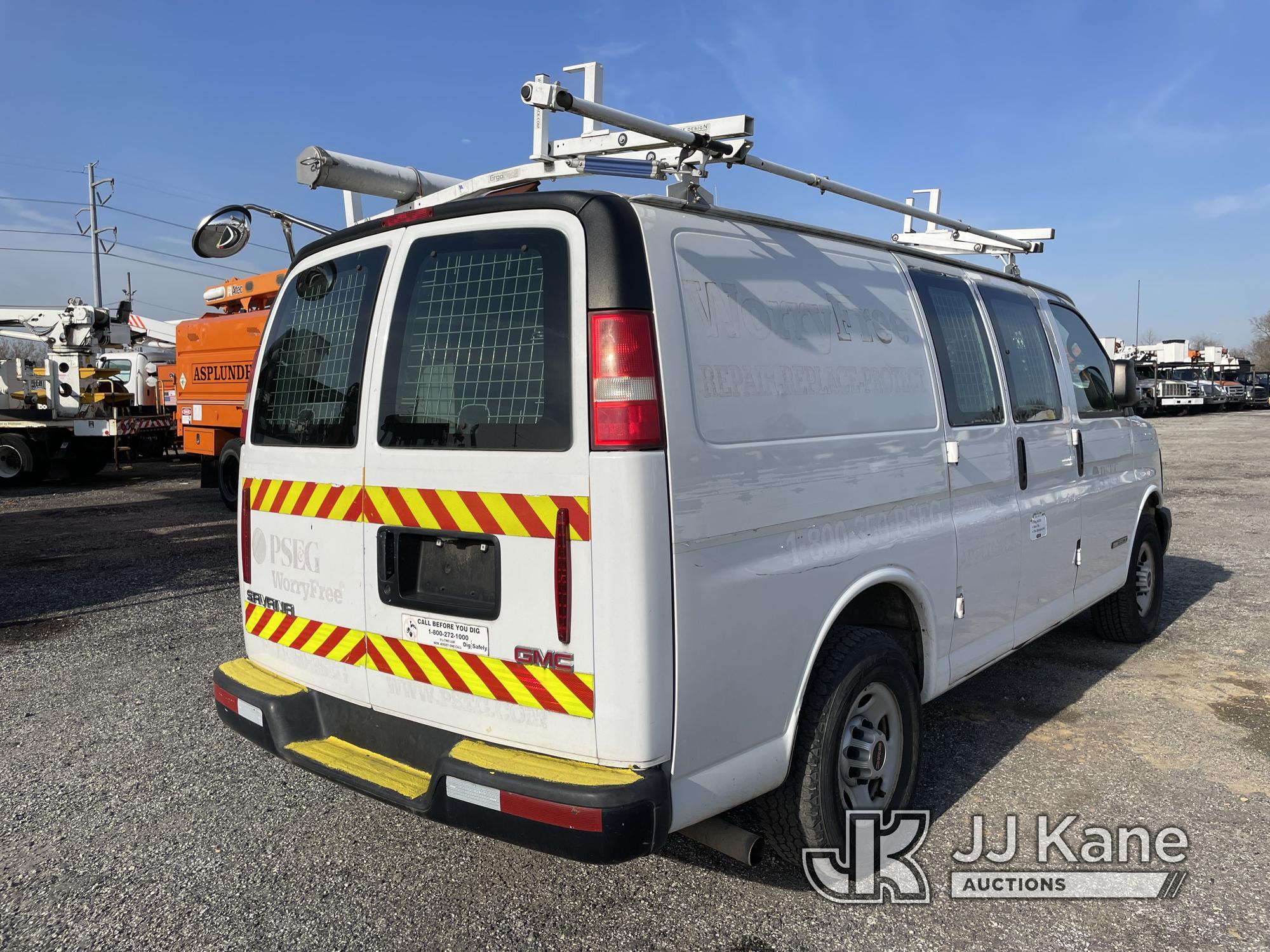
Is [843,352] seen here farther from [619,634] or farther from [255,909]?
[255,909]

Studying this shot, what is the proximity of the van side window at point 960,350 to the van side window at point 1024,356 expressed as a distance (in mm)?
178

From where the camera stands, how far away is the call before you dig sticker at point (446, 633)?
2592mm

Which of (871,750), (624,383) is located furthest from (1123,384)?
(624,383)

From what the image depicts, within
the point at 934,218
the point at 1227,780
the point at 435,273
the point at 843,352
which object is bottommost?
the point at 1227,780

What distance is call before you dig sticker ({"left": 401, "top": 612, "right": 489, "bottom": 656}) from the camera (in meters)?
2.59

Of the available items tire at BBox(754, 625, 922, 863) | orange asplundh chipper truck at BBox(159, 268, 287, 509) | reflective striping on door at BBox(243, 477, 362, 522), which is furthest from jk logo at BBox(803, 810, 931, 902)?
orange asplundh chipper truck at BBox(159, 268, 287, 509)

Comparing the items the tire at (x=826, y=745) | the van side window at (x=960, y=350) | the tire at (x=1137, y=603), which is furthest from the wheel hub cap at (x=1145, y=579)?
the tire at (x=826, y=745)

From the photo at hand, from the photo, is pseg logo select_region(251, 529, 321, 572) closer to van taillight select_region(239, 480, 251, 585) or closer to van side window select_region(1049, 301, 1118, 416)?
van taillight select_region(239, 480, 251, 585)

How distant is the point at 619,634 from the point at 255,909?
5.32 ft

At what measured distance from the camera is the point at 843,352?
122 inches

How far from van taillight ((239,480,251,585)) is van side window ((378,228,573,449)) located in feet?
2.93

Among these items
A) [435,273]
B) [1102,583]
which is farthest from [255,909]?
[1102,583]

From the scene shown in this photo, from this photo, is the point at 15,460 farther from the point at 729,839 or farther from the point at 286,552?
the point at 729,839

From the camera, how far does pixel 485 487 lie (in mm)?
2557
